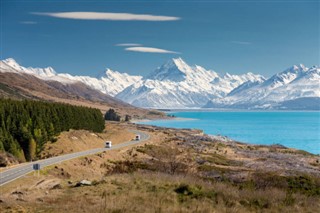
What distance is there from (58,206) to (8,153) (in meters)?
49.5

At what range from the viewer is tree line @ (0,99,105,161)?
7343cm

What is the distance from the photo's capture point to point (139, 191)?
26.3 metres

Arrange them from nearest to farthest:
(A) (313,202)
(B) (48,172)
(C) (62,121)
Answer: (A) (313,202), (B) (48,172), (C) (62,121)

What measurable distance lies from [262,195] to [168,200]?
21.0 ft

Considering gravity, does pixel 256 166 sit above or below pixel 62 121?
below

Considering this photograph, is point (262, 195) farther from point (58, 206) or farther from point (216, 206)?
point (58, 206)

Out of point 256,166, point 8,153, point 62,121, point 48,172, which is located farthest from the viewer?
point 62,121

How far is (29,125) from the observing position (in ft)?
269

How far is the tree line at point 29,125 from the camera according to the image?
241 ft

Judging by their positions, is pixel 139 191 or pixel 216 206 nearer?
pixel 216 206

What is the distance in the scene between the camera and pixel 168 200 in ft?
78.7

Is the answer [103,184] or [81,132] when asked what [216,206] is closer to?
[103,184]

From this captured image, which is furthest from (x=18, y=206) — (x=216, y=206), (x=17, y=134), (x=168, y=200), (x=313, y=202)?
(x=17, y=134)

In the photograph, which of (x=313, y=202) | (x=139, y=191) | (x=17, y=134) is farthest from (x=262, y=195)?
(x=17, y=134)
